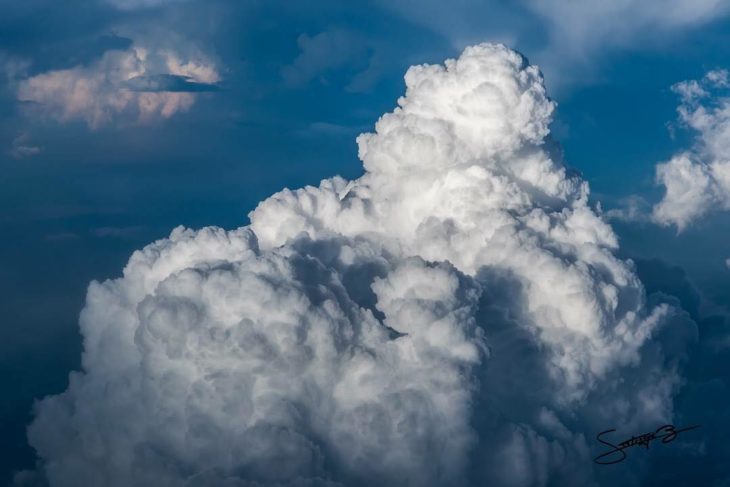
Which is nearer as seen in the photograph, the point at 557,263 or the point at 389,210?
the point at 557,263

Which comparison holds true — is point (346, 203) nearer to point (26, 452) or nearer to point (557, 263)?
point (557, 263)

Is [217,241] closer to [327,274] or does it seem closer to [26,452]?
[327,274]

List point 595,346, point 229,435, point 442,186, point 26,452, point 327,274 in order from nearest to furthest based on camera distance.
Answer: point 229,435 < point 327,274 < point 595,346 < point 442,186 < point 26,452

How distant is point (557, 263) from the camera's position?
358ft

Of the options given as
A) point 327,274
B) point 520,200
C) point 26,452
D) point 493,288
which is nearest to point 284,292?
point 327,274

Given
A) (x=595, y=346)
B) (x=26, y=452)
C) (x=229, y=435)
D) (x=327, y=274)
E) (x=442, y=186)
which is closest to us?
(x=229, y=435)

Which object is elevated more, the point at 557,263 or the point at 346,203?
the point at 346,203

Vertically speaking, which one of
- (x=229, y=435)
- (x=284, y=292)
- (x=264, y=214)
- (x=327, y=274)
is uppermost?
(x=264, y=214)

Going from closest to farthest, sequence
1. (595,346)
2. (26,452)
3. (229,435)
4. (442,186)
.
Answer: (229,435)
(595,346)
(442,186)
(26,452)

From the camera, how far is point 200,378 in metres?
92.1

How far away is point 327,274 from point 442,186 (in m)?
24.8

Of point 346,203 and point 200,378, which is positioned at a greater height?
point 346,203

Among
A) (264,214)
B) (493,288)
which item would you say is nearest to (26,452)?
(264,214)

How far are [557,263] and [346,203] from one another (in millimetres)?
32478
